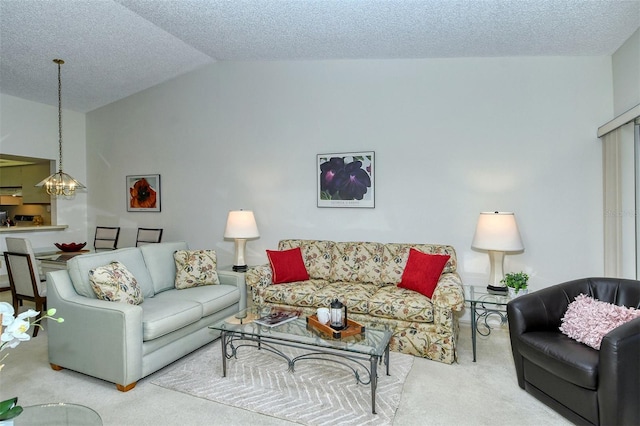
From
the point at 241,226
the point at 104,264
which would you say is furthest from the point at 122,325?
the point at 241,226

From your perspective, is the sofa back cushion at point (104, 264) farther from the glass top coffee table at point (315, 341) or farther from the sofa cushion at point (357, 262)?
the sofa cushion at point (357, 262)

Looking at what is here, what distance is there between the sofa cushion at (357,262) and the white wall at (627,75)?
100 inches

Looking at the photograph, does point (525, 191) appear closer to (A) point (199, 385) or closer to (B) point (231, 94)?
(A) point (199, 385)

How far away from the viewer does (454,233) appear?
3.93 metres

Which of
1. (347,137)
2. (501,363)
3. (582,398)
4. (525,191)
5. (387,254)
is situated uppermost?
(347,137)

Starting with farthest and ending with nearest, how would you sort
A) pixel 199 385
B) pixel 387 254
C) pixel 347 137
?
pixel 347 137 → pixel 387 254 → pixel 199 385

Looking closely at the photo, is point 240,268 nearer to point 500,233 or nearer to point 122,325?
point 122,325

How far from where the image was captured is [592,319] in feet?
7.47

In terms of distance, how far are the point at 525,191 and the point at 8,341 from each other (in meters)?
4.06

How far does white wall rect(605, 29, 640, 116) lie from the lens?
116 inches

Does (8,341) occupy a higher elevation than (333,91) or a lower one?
lower

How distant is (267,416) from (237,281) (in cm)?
179

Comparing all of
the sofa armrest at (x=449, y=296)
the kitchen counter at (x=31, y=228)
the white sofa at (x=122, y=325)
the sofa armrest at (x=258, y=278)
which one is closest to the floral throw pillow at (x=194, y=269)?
the white sofa at (x=122, y=325)

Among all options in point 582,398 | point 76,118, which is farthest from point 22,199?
point 582,398
